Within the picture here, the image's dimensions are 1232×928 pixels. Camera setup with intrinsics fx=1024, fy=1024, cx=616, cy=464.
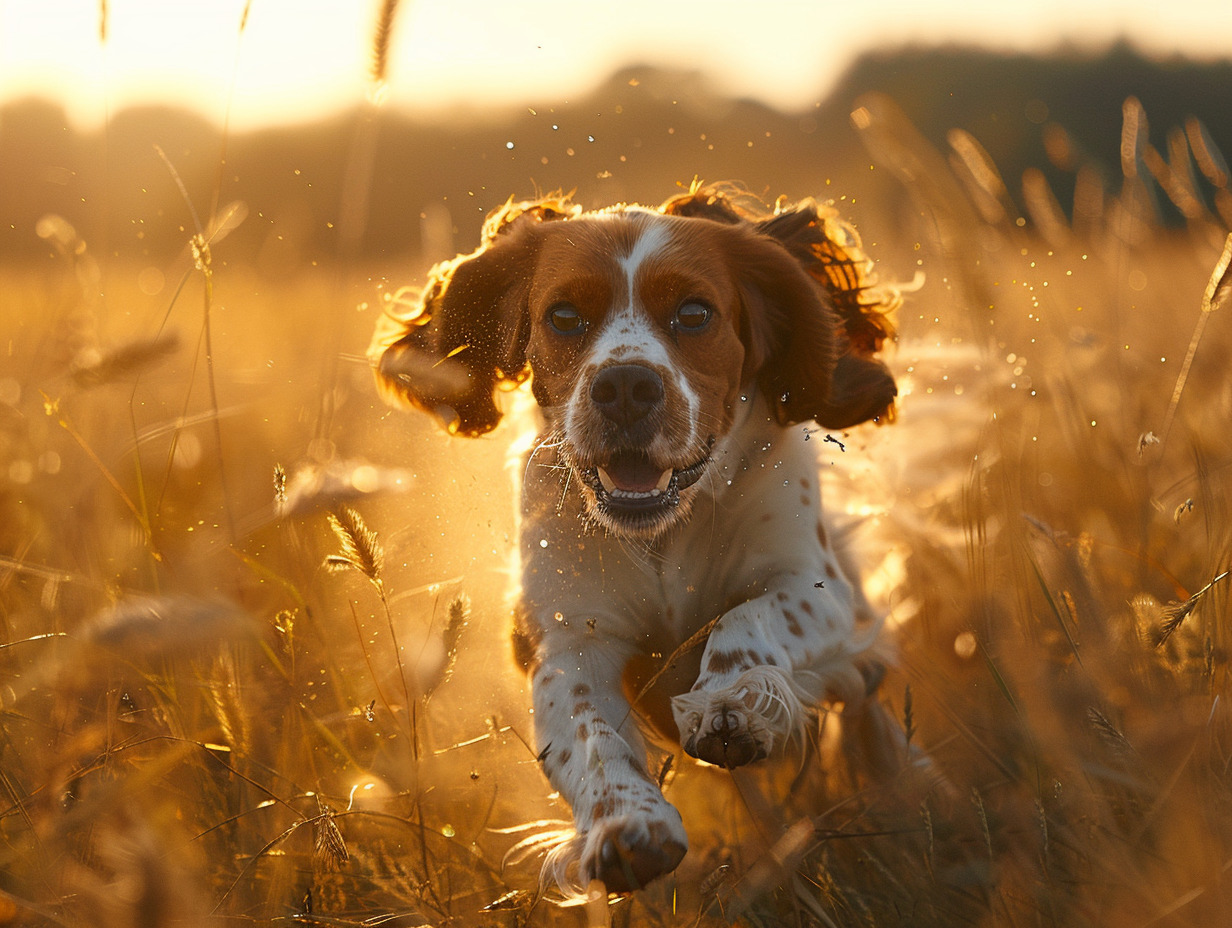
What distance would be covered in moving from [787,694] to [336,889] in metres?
0.90

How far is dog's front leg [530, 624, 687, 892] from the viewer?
5.41 ft

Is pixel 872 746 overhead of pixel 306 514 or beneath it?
beneath

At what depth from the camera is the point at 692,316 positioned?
2.39 m

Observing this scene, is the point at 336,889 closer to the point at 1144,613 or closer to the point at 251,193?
the point at 1144,613

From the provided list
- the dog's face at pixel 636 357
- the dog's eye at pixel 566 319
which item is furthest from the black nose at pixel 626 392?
the dog's eye at pixel 566 319

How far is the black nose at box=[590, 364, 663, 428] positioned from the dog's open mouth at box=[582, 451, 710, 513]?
0.12m

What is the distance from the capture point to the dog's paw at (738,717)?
182cm

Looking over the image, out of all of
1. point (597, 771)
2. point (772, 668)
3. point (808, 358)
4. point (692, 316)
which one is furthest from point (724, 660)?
point (808, 358)

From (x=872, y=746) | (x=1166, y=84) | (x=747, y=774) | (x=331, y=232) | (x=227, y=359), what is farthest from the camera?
(x=1166, y=84)

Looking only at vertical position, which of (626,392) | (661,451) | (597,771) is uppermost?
(626,392)

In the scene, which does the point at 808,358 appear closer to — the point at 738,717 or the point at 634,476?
the point at 634,476

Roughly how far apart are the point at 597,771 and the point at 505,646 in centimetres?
70

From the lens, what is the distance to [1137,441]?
2.15 meters

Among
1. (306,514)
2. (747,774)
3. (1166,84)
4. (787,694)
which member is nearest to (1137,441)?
(787,694)
